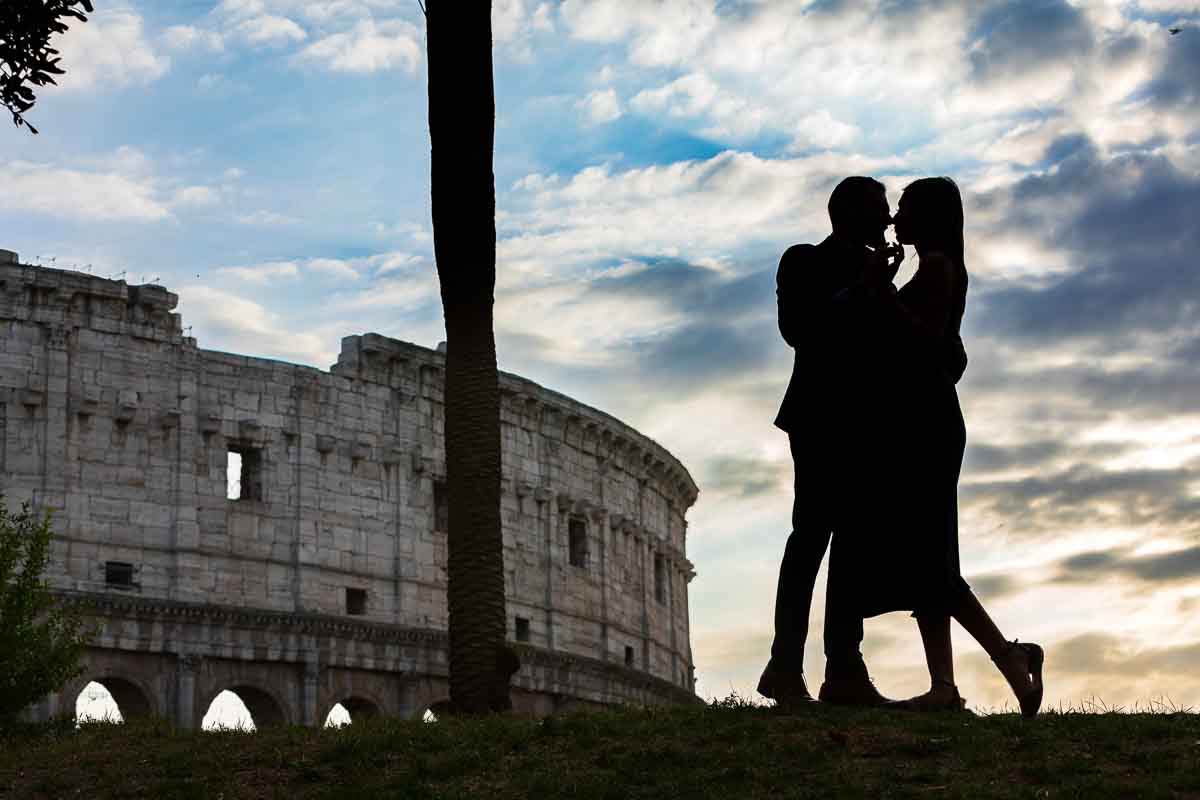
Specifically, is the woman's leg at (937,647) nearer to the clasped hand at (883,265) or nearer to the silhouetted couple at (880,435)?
the silhouetted couple at (880,435)

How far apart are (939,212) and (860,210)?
52cm

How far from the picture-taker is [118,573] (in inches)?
→ 1754

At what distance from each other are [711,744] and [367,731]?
10.9 feet

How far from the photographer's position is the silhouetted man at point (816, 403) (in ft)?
42.5

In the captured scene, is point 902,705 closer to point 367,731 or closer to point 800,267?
point 800,267

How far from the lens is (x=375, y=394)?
5125 cm

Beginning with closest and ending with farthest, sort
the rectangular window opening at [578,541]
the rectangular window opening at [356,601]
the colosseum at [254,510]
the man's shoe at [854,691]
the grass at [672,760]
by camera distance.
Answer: the grass at [672,760] → the man's shoe at [854,691] → the colosseum at [254,510] → the rectangular window opening at [356,601] → the rectangular window opening at [578,541]

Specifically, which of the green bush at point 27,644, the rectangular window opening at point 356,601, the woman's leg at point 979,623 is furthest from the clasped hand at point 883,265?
the rectangular window opening at point 356,601

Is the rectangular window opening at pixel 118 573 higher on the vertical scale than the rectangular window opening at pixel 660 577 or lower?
lower

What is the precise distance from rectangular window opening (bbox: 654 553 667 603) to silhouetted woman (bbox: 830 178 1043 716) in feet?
171

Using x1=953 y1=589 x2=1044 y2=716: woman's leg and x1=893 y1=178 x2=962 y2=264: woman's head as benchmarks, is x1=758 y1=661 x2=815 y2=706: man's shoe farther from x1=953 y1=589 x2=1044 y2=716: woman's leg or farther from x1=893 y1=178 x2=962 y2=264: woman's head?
x1=893 y1=178 x2=962 y2=264: woman's head

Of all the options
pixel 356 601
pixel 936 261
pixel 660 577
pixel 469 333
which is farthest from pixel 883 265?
pixel 660 577

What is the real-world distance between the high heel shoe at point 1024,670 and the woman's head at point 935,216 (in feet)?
8.47

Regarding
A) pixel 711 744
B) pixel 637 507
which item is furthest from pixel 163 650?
pixel 711 744
